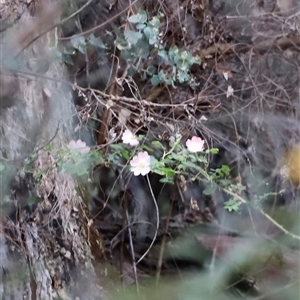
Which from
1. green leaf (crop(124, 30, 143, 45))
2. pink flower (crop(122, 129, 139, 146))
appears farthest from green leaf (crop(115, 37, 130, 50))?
pink flower (crop(122, 129, 139, 146))

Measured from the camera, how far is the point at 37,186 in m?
1.13

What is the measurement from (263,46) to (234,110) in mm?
289

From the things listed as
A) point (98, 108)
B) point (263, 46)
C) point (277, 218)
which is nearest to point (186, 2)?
point (263, 46)

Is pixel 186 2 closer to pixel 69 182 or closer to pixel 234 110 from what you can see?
pixel 234 110

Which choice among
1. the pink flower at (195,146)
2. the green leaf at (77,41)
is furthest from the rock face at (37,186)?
the pink flower at (195,146)

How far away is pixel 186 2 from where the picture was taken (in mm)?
1596

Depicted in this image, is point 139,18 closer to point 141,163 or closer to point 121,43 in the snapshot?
point 121,43

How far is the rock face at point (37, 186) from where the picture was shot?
3.38 feet

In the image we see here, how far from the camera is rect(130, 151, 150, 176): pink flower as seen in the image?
1027 mm

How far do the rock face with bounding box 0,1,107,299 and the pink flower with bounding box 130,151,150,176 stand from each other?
0.18 metres

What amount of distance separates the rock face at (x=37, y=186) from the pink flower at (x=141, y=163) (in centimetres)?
18

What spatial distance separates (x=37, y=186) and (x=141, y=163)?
0.26 meters

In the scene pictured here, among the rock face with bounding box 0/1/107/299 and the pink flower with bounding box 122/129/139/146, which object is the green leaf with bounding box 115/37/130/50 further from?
the pink flower with bounding box 122/129/139/146

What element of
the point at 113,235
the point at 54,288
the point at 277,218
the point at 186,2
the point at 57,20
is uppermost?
the point at 57,20
